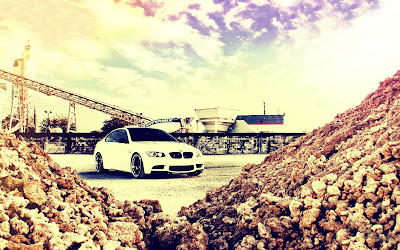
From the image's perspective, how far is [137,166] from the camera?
8.92 m

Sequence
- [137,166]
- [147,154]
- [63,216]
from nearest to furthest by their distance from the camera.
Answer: [63,216], [147,154], [137,166]

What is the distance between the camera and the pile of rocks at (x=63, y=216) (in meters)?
2.96

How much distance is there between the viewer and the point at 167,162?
8.72m

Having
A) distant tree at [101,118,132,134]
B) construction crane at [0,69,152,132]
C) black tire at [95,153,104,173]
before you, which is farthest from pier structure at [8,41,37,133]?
black tire at [95,153,104,173]

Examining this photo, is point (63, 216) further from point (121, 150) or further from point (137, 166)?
point (121, 150)

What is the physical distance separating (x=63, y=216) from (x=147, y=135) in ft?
21.8

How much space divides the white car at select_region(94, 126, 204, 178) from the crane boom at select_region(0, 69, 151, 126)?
2399 cm

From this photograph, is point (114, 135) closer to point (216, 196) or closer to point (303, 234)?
point (216, 196)

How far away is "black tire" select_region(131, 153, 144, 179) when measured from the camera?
8.80 meters

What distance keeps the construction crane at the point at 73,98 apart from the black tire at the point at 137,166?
2486 cm

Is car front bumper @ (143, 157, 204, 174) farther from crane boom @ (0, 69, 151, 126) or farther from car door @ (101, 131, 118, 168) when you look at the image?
crane boom @ (0, 69, 151, 126)

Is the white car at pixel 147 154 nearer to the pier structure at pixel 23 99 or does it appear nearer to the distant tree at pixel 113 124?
the pier structure at pixel 23 99

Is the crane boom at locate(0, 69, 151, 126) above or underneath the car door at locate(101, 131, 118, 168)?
above

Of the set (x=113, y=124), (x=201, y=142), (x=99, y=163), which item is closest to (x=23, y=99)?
(x=113, y=124)
